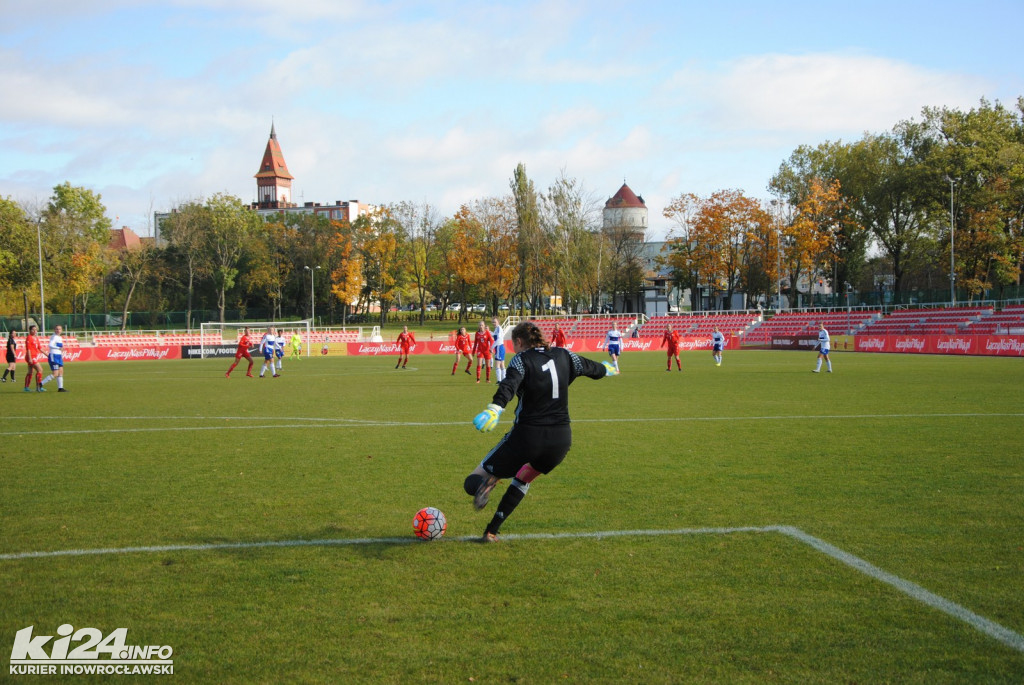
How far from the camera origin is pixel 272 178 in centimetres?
15025

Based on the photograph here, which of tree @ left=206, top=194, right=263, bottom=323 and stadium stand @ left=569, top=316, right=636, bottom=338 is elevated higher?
tree @ left=206, top=194, right=263, bottom=323

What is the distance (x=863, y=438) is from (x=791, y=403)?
554 cm

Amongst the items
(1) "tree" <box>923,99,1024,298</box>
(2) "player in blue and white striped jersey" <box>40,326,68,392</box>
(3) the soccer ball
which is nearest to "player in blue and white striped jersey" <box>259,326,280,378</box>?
(2) "player in blue and white striped jersey" <box>40,326,68,392</box>

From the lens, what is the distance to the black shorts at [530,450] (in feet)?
21.7

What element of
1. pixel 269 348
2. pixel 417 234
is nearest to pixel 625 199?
pixel 417 234

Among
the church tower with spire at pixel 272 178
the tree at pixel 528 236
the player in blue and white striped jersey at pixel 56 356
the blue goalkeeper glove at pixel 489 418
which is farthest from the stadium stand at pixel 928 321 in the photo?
the church tower with spire at pixel 272 178

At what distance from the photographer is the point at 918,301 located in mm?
55688

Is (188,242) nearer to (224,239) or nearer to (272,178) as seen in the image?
(224,239)

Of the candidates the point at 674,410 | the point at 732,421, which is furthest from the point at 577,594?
the point at 674,410

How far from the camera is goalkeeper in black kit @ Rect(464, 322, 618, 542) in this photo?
6.61m

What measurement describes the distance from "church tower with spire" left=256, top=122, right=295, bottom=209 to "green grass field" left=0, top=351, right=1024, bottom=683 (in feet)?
474

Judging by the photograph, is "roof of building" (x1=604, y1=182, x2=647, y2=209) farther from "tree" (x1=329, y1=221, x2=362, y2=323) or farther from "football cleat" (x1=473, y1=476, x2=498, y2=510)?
"football cleat" (x1=473, y1=476, x2=498, y2=510)

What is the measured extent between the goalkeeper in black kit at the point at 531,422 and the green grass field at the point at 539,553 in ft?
1.89

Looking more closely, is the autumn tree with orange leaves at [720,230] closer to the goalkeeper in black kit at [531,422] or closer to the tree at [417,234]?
the tree at [417,234]
